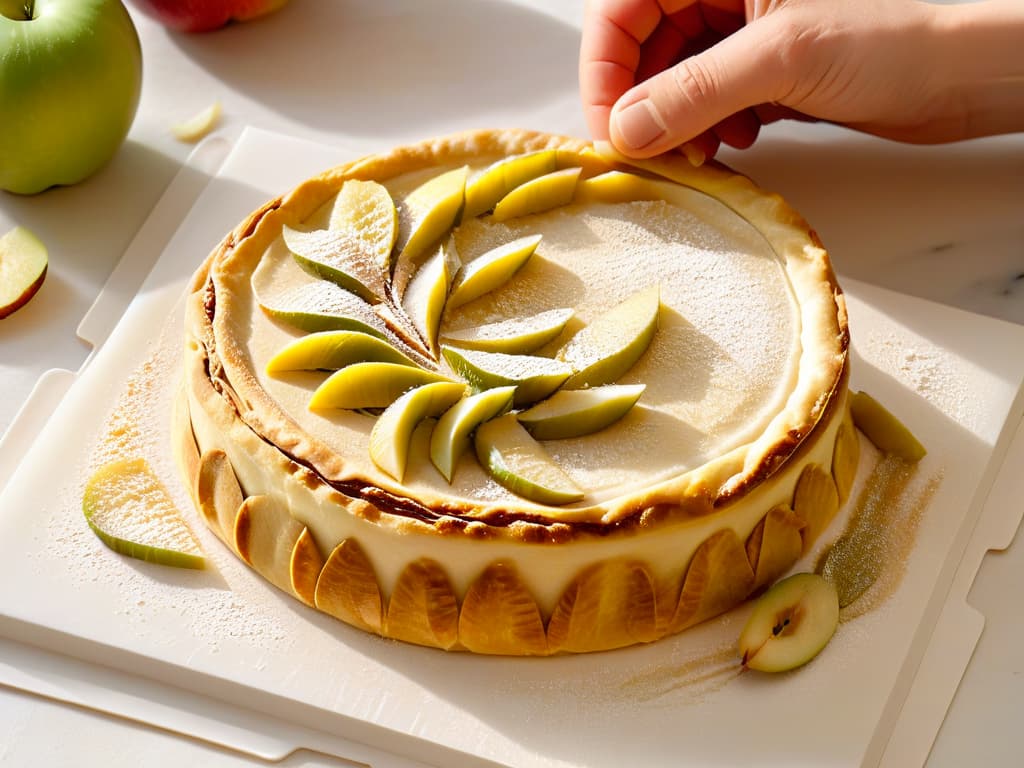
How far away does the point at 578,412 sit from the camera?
2141 millimetres

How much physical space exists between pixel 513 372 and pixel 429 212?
0.46 metres

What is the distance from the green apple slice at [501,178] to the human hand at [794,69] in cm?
16

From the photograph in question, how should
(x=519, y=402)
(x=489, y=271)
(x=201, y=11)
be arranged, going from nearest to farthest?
(x=519, y=402) → (x=489, y=271) → (x=201, y=11)

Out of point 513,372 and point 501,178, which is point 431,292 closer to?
point 513,372

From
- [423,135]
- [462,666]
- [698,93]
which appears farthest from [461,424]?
[423,135]

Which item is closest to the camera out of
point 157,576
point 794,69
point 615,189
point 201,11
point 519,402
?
point 519,402

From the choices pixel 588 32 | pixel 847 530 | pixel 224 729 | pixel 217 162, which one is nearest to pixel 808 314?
pixel 847 530

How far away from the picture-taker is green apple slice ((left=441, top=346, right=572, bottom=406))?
84.9 inches

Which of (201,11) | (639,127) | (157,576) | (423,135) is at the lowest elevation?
(157,576)

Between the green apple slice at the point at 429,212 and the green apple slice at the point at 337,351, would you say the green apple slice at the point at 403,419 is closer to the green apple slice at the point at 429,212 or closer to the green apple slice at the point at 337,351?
the green apple slice at the point at 337,351

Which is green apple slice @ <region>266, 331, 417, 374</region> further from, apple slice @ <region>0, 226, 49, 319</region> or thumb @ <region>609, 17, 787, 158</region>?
apple slice @ <region>0, 226, 49, 319</region>

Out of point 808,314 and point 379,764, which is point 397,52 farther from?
point 379,764

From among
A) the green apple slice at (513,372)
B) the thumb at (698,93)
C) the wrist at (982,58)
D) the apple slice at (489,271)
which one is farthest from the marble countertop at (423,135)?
the apple slice at (489,271)

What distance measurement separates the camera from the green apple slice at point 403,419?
2088mm
